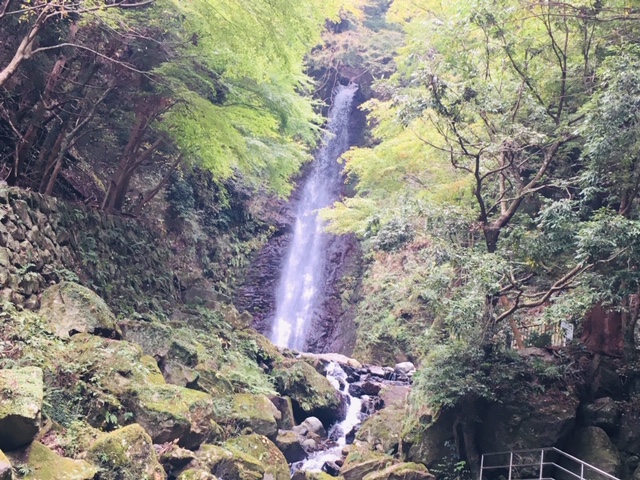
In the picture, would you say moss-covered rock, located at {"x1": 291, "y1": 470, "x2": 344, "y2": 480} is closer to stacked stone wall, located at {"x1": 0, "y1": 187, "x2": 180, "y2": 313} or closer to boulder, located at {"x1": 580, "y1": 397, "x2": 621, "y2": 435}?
boulder, located at {"x1": 580, "y1": 397, "x2": 621, "y2": 435}

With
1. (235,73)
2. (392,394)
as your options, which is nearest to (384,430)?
(392,394)

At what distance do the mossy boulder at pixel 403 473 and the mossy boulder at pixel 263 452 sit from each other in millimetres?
1470

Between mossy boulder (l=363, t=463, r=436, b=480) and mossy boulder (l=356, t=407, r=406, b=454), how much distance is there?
4.42ft

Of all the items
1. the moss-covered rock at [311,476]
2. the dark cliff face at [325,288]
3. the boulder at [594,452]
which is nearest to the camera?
the boulder at [594,452]

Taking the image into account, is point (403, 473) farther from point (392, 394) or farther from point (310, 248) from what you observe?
point (310, 248)

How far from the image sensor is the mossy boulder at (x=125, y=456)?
16.4 ft

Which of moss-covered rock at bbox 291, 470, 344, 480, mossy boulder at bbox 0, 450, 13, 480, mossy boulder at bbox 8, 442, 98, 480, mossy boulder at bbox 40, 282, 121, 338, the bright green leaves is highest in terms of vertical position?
the bright green leaves

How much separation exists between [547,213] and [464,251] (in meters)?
1.45

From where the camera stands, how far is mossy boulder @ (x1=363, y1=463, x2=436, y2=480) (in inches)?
310

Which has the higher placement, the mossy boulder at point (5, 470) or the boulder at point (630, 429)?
the boulder at point (630, 429)

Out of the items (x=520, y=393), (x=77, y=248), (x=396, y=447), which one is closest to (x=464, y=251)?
(x=520, y=393)

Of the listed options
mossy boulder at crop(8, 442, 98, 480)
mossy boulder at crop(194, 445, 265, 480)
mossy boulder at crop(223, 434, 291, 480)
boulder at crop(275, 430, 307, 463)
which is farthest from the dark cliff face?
mossy boulder at crop(8, 442, 98, 480)

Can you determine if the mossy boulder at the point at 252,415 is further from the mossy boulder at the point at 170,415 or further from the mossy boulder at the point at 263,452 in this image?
the mossy boulder at the point at 170,415

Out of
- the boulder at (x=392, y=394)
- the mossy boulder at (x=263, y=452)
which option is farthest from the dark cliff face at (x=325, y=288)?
the mossy boulder at (x=263, y=452)
